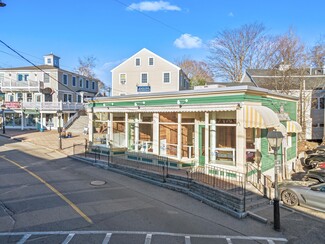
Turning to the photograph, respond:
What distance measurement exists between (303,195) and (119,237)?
7693mm

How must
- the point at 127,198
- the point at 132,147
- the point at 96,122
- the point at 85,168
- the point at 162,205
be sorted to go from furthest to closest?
the point at 96,122 < the point at 132,147 < the point at 85,168 < the point at 127,198 < the point at 162,205

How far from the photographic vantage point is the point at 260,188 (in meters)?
11.6

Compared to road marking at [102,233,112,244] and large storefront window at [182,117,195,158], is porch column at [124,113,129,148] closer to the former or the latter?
large storefront window at [182,117,195,158]

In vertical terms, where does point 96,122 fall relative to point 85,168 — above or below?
above

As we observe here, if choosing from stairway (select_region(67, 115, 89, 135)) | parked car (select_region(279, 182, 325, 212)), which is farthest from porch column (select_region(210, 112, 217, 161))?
stairway (select_region(67, 115, 89, 135))

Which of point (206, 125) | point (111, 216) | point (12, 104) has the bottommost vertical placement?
point (111, 216)

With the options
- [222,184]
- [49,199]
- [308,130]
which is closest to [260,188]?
[222,184]

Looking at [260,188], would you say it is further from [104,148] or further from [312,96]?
[312,96]

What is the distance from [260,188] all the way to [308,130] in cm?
2388

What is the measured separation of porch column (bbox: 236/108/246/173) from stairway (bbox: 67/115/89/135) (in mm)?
28221

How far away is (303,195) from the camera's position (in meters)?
10.7

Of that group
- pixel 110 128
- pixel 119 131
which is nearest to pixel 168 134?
pixel 119 131

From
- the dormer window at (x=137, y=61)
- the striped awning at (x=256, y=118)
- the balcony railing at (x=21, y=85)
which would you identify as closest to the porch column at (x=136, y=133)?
the striped awning at (x=256, y=118)

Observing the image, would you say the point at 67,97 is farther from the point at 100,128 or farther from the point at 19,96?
the point at 100,128
